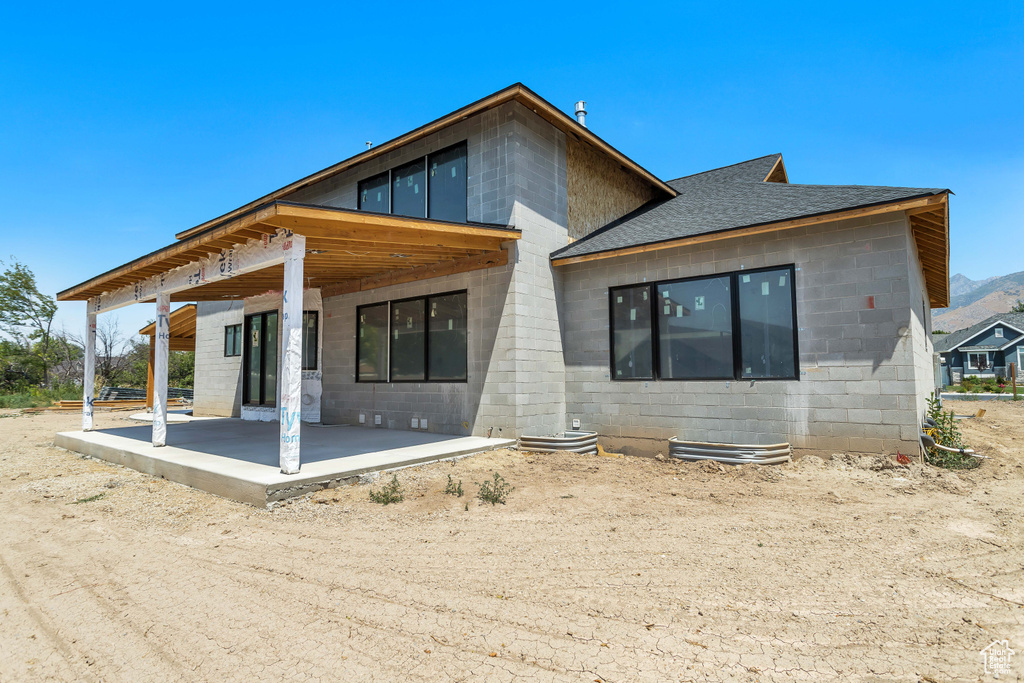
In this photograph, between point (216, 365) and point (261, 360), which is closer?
point (261, 360)


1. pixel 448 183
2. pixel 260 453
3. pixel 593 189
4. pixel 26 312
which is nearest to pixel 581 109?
pixel 593 189

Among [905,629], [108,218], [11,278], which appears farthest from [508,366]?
[11,278]

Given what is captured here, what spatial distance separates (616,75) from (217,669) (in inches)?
566

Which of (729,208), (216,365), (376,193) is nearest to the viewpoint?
(729,208)

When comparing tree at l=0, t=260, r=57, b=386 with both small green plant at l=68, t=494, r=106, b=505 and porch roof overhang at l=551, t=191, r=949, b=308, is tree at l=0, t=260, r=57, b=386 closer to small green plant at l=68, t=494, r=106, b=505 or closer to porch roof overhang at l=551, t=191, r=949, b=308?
small green plant at l=68, t=494, r=106, b=505

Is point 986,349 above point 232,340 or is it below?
above

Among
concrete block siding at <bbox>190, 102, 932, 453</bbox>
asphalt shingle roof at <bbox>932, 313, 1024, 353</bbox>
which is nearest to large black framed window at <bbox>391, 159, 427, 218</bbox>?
concrete block siding at <bbox>190, 102, 932, 453</bbox>

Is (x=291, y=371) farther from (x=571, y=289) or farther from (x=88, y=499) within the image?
(x=571, y=289)

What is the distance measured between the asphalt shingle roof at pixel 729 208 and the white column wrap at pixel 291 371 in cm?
503

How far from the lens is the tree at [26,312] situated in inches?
1093

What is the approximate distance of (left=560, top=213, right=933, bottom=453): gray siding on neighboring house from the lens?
6754 mm

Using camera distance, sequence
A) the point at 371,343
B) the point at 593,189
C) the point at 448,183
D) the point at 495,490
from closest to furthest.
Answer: the point at 495,490, the point at 448,183, the point at 593,189, the point at 371,343

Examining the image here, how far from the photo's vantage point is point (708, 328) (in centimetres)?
827

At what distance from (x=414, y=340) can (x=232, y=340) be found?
8.42m
